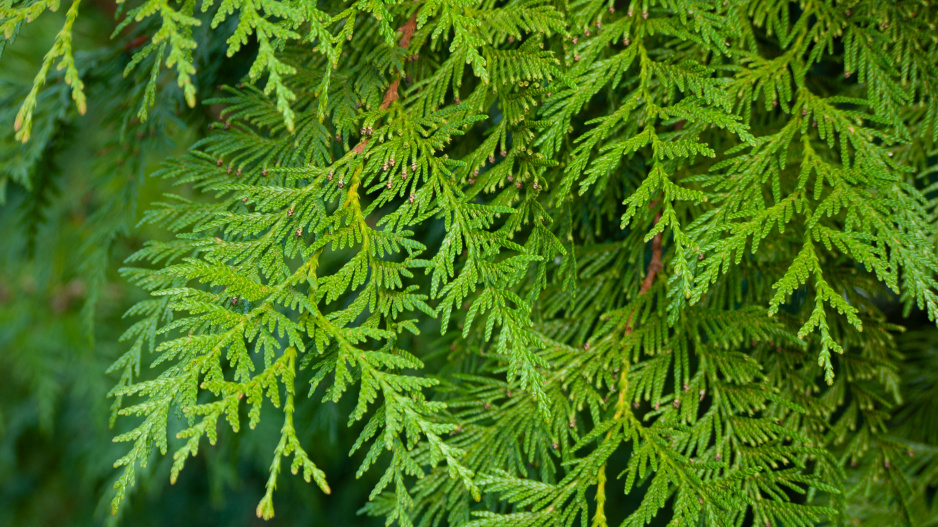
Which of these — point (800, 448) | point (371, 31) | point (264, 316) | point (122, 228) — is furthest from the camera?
point (122, 228)

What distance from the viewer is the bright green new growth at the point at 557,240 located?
1.08m

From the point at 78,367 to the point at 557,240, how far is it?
12.0 feet

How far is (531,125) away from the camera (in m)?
1.24

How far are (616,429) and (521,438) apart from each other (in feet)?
0.86

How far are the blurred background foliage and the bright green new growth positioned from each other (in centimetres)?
87

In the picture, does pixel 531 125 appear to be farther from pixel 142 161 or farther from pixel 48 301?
pixel 48 301

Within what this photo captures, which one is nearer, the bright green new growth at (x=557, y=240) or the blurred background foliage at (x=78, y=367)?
the bright green new growth at (x=557, y=240)

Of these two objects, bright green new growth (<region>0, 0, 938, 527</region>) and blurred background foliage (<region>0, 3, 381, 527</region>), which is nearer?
bright green new growth (<region>0, 0, 938, 527</region>)

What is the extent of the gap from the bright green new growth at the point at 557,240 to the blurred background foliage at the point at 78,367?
868 millimetres

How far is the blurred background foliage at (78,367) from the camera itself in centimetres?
207

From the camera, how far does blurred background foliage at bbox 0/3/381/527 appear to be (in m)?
2.07

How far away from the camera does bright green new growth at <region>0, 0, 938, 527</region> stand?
1.08 meters

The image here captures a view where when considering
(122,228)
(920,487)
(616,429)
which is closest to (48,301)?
(122,228)

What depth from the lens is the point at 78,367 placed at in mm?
3688
